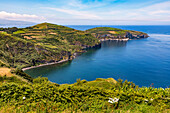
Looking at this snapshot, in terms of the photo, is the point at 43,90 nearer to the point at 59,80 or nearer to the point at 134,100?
the point at 134,100

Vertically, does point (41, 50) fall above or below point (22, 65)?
above

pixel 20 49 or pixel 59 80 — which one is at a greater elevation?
pixel 20 49

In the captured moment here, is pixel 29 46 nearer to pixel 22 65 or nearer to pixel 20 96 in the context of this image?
pixel 22 65

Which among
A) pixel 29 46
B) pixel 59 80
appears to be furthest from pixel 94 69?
pixel 29 46

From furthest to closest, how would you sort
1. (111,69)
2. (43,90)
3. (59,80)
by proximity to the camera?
(111,69), (59,80), (43,90)

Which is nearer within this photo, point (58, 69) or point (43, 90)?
point (43, 90)

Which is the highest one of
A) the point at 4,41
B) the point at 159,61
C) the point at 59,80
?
the point at 4,41

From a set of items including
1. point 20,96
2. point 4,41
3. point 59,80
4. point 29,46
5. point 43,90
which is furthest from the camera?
point 29,46

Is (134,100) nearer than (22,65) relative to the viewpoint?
Yes

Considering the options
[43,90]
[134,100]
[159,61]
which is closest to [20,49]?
[43,90]
